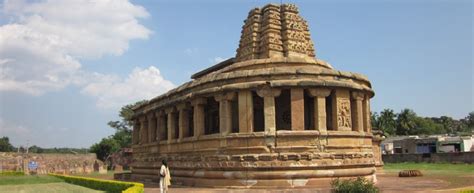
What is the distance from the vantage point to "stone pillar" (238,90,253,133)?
15.5 m

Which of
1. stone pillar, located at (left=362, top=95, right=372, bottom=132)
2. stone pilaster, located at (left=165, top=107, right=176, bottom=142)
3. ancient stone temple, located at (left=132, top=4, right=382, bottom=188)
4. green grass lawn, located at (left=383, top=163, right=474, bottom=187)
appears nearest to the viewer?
ancient stone temple, located at (left=132, top=4, right=382, bottom=188)

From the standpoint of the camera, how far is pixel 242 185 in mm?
15266

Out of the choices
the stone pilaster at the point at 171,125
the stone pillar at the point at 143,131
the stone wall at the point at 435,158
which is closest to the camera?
the stone pilaster at the point at 171,125

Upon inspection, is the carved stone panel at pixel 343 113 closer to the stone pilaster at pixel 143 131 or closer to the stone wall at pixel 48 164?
the stone pilaster at pixel 143 131

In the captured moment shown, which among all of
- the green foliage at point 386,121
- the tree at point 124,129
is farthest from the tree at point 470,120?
the tree at point 124,129

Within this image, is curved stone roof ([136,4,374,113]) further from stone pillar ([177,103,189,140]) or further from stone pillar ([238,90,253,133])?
stone pillar ([177,103,189,140])

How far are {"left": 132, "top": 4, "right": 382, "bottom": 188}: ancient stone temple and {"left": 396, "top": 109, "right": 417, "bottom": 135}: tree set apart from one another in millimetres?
58414

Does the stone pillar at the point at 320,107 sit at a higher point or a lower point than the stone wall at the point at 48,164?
higher

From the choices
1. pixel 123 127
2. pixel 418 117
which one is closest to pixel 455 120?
pixel 418 117

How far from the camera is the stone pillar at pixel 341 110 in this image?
15.7m

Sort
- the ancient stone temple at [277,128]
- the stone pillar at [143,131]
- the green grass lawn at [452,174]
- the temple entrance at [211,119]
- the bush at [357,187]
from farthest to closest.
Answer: the stone pillar at [143,131] → the temple entrance at [211,119] → the green grass lawn at [452,174] → the ancient stone temple at [277,128] → the bush at [357,187]

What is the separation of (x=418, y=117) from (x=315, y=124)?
68.0 m

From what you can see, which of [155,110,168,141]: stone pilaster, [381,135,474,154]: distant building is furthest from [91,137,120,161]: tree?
[155,110,168,141]: stone pilaster

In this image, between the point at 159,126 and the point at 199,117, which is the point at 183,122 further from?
the point at 159,126
